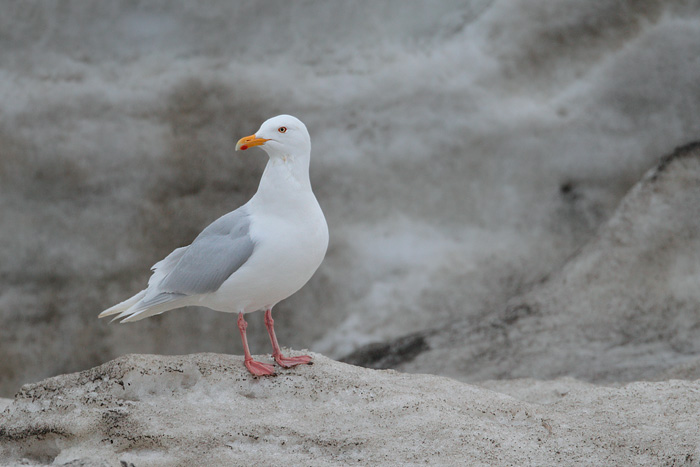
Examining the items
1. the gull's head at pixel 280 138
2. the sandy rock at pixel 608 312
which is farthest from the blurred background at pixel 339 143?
the gull's head at pixel 280 138

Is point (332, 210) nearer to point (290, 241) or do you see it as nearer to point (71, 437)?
point (290, 241)

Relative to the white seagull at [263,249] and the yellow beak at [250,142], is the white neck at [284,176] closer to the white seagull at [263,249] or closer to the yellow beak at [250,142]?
the white seagull at [263,249]

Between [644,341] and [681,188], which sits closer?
[644,341]

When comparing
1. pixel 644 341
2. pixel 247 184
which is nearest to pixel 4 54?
pixel 247 184

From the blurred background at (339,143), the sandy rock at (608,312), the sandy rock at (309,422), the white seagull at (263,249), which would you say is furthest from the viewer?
the blurred background at (339,143)

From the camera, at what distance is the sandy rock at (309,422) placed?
10.9 ft

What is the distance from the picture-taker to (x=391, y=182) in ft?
22.5

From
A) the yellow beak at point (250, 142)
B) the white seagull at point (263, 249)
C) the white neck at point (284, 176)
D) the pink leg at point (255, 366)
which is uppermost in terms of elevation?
the yellow beak at point (250, 142)

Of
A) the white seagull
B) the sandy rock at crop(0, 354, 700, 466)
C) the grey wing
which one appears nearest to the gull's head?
the white seagull

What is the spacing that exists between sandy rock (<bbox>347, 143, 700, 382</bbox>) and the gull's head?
2.91 metres

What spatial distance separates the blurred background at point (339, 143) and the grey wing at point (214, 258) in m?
2.73

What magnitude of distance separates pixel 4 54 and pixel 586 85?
4633 millimetres

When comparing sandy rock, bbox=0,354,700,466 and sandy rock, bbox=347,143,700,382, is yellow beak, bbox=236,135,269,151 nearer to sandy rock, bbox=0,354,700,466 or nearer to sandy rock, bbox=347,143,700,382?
sandy rock, bbox=0,354,700,466

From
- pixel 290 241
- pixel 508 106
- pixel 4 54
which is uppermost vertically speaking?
pixel 4 54
